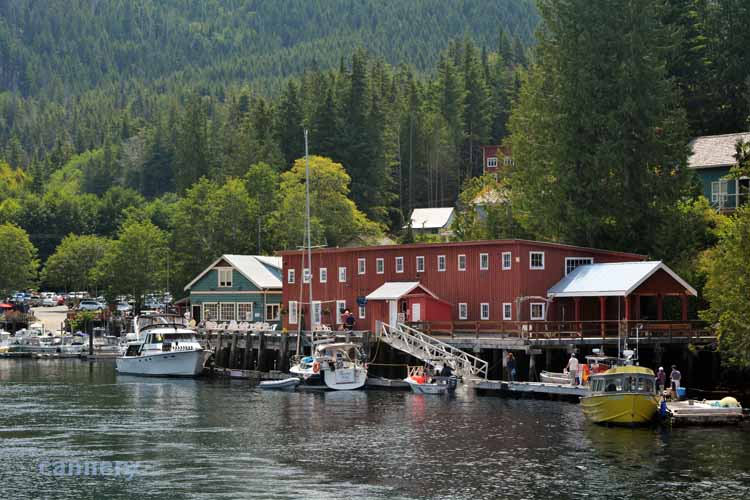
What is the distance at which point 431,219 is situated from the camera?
5640 inches

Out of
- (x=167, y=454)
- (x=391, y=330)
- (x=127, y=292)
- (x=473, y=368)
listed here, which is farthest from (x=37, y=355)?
(x=167, y=454)

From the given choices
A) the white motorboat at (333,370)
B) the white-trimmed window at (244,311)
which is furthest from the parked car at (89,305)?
the white motorboat at (333,370)

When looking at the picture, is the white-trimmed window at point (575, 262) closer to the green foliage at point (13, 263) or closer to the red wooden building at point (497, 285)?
the red wooden building at point (497, 285)

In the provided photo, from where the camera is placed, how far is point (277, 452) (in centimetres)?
4572

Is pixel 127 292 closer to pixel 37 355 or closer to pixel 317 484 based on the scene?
pixel 37 355

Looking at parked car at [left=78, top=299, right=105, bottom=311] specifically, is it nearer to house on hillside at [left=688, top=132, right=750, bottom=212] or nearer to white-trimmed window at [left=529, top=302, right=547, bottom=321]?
house on hillside at [left=688, top=132, right=750, bottom=212]

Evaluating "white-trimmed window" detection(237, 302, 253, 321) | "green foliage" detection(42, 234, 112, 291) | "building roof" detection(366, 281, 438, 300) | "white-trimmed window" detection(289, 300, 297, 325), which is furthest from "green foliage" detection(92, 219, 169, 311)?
"building roof" detection(366, 281, 438, 300)

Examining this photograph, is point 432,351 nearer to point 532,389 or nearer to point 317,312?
point 532,389

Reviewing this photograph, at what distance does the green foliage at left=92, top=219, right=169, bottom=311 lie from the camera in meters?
125

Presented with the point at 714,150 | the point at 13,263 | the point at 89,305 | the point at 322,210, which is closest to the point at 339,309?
the point at 714,150

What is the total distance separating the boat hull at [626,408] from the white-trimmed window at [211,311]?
56134mm

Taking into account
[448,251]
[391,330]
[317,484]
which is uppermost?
[448,251]

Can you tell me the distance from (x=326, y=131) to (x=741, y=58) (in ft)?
171

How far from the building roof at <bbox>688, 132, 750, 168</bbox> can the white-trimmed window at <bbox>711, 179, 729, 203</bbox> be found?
1.51 meters
